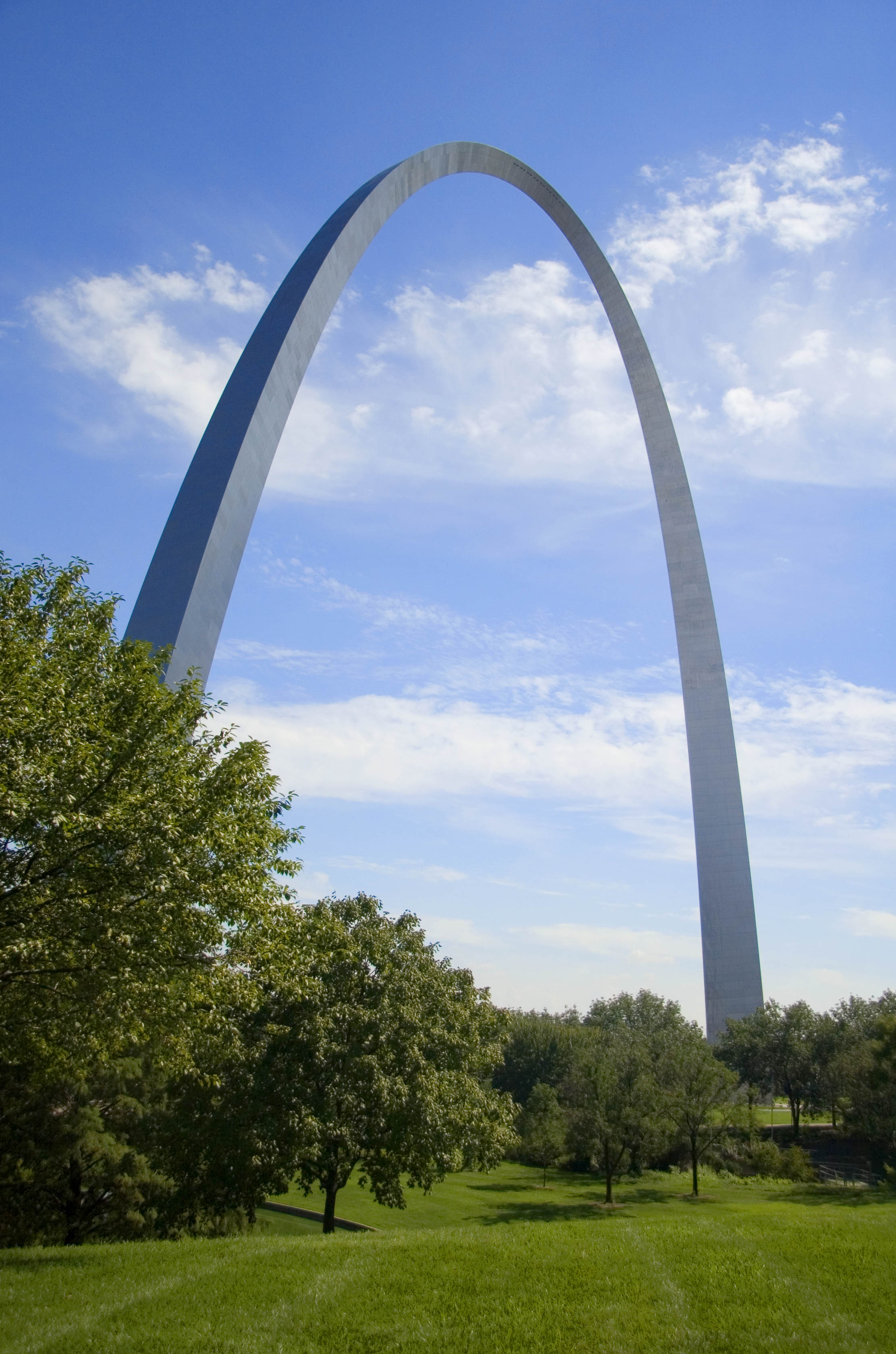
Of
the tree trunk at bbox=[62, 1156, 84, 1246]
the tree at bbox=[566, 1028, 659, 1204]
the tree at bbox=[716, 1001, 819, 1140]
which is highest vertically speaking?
the tree at bbox=[716, 1001, 819, 1140]

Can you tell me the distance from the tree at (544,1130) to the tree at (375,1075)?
21.8m

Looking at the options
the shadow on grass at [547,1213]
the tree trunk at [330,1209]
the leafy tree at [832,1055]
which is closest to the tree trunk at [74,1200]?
the tree trunk at [330,1209]

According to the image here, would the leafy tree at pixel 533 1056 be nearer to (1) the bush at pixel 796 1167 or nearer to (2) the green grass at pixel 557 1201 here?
(2) the green grass at pixel 557 1201

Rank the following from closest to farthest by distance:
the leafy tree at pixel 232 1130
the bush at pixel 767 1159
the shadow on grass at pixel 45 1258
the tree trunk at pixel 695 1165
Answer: the shadow on grass at pixel 45 1258
the leafy tree at pixel 232 1130
the tree trunk at pixel 695 1165
the bush at pixel 767 1159

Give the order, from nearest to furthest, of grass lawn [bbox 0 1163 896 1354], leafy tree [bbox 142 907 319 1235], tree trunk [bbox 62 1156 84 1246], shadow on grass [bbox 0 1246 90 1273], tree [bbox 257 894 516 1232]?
1. grass lawn [bbox 0 1163 896 1354]
2. shadow on grass [bbox 0 1246 90 1273]
3. leafy tree [bbox 142 907 319 1235]
4. tree [bbox 257 894 516 1232]
5. tree trunk [bbox 62 1156 84 1246]

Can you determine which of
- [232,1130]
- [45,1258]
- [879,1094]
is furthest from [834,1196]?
[45,1258]

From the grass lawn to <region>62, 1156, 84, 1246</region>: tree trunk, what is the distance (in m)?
11.1

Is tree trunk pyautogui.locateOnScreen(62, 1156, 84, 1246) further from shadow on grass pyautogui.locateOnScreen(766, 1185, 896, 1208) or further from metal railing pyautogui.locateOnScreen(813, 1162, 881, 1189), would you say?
metal railing pyautogui.locateOnScreen(813, 1162, 881, 1189)

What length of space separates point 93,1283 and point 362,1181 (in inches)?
392

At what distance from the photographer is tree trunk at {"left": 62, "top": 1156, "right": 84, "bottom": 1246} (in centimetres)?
2252

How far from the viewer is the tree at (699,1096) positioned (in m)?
34.1

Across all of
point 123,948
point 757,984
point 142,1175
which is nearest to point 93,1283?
point 123,948

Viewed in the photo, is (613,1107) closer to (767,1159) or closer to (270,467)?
(767,1159)

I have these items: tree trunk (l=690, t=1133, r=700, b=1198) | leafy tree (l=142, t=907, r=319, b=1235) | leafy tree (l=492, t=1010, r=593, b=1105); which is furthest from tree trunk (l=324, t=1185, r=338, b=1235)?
→ leafy tree (l=492, t=1010, r=593, b=1105)
